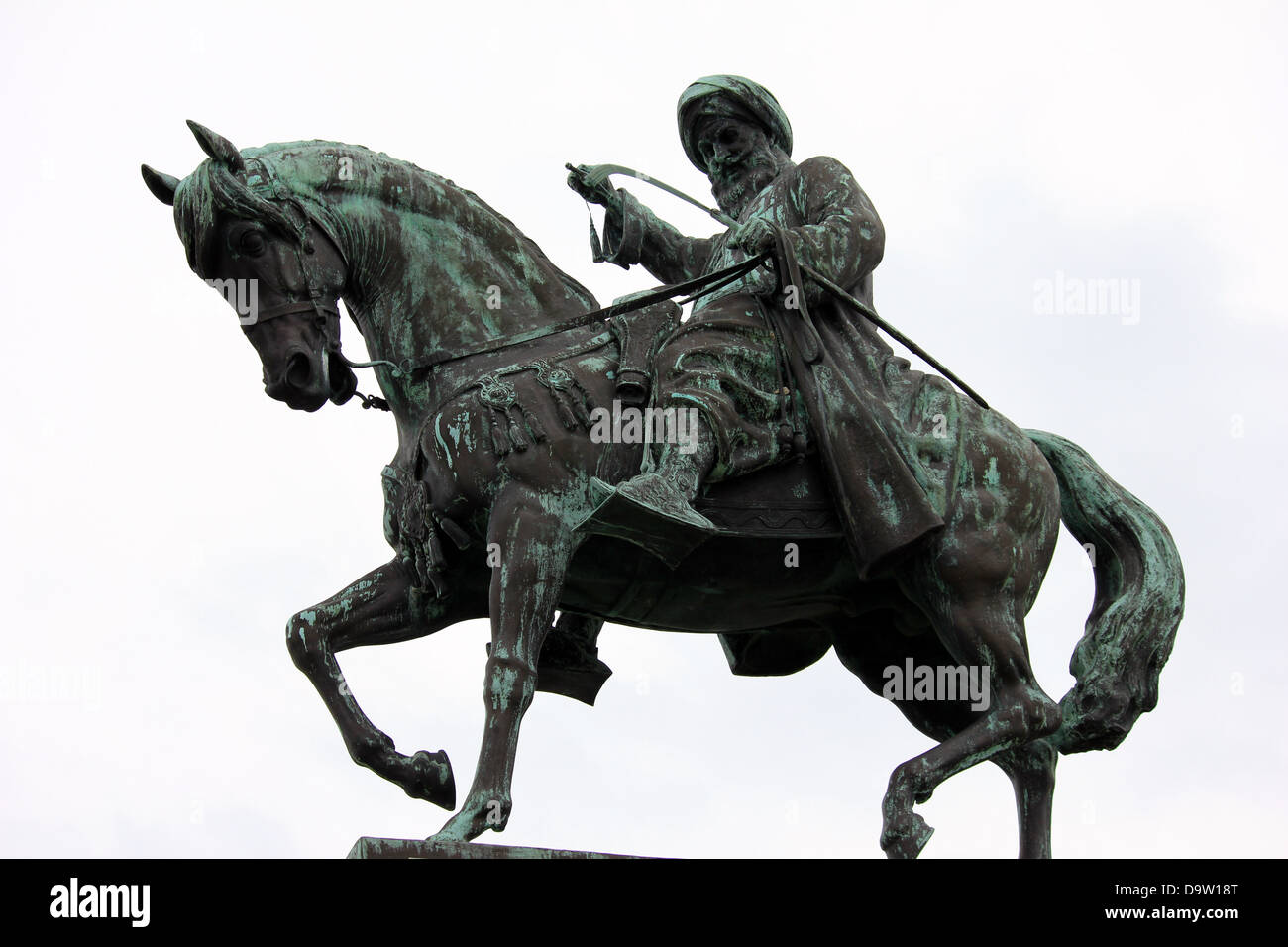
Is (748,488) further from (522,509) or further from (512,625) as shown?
(512,625)

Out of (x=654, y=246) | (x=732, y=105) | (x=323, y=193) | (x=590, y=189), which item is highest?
(x=732, y=105)

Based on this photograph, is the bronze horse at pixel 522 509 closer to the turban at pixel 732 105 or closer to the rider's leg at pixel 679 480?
the rider's leg at pixel 679 480

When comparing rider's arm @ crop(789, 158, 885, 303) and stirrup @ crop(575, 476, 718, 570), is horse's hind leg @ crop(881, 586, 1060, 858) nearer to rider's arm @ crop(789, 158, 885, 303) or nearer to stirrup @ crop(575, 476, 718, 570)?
stirrup @ crop(575, 476, 718, 570)

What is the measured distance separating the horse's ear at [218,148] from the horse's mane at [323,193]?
1.3 inches

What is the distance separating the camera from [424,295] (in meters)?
10.1

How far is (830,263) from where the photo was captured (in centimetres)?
1044

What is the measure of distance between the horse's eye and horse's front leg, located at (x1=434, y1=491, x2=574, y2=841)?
→ 5.13 feet

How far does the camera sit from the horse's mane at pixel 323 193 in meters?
9.70

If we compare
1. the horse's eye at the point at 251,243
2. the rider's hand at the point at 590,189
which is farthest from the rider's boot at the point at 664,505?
the rider's hand at the point at 590,189

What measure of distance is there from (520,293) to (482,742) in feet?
7.26

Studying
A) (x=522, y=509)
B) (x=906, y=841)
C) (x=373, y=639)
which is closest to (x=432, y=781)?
(x=373, y=639)

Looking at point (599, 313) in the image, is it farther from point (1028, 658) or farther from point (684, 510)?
point (1028, 658)

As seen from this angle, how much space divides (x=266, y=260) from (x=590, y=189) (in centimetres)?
214
